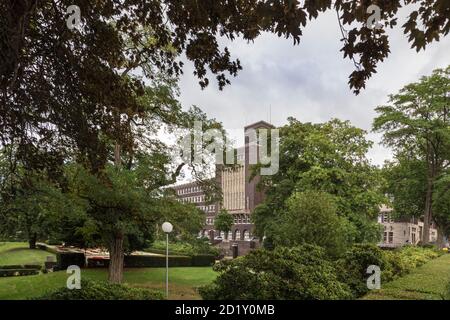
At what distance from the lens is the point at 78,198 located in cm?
1698

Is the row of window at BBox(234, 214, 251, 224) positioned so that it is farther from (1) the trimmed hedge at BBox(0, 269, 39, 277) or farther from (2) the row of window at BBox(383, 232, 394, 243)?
(1) the trimmed hedge at BBox(0, 269, 39, 277)

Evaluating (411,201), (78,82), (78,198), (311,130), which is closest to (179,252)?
(311,130)

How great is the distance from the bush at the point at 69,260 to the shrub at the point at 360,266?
20156 mm

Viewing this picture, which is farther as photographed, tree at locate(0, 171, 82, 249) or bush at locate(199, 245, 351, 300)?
tree at locate(0, 171, 82, 249)

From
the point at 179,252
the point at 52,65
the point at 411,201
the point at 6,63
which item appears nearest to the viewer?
the point at 6,63

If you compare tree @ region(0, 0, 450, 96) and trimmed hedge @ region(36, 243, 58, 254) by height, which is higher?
tree @ region(0, 0, 450, 96)

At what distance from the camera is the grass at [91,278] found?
756 inches

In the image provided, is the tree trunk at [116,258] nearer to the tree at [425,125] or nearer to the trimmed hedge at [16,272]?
the trimmed hedge at [16,272]

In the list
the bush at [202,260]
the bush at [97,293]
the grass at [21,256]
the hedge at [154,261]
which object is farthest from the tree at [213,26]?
the bush at [202,260]

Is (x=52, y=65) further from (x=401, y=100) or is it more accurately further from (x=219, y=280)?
(x=401, y=100)

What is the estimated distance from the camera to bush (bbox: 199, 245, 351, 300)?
32.6 feet

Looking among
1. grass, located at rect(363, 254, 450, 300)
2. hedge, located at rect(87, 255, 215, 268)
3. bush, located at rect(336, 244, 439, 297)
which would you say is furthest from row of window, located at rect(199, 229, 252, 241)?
grass, located at rect(363, 254, 450, 300)

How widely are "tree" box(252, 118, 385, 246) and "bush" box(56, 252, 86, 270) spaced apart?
43.3 ft

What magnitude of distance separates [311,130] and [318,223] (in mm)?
15338
